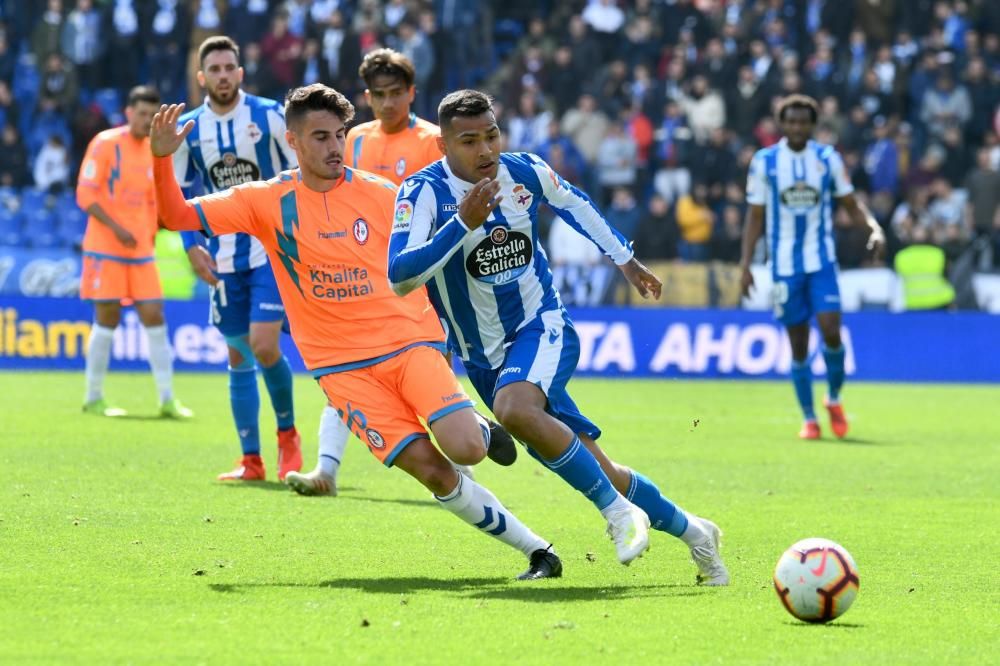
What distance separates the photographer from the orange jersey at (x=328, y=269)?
7.19m

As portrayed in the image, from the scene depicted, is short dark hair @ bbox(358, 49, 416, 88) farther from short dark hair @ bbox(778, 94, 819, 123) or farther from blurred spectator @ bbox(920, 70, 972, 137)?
blurred spectator @ bbox(920, 70, 972, 137)

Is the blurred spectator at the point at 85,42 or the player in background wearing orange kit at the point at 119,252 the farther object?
the blurred spectator at the point at 85,42

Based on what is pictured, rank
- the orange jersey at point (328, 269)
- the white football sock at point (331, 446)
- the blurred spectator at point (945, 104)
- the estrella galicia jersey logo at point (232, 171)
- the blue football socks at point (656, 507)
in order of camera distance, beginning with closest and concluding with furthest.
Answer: the blue football socks at point (656, 507)
the orange jersey at point (328, 269)
the white football sock at point (331, 446)
the estrella galicia jersey logo at point (232, 171)
the blurred spectator at point (945, 104)

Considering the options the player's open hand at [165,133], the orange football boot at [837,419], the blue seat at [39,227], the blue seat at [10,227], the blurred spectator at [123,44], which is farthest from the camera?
the blurred spectator at [123,44]

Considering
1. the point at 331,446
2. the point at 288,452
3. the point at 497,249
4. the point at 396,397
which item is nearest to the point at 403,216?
the point at 497,249

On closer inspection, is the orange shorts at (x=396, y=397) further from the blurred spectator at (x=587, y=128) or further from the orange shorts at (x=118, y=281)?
the blurred spectator at (x=587, y=128)

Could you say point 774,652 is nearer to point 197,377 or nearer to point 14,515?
point 14,515

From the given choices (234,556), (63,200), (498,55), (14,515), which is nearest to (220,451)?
(14,515)

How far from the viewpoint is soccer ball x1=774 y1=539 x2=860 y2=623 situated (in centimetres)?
586

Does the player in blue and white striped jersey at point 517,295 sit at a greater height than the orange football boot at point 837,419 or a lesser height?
greater

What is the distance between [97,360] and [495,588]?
869 centimetres

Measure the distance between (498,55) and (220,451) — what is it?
16462 mm

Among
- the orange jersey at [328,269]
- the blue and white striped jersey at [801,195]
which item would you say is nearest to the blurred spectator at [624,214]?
the blue and white striped jersey at [801,195]

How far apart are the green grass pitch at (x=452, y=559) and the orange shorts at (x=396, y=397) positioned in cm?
58
